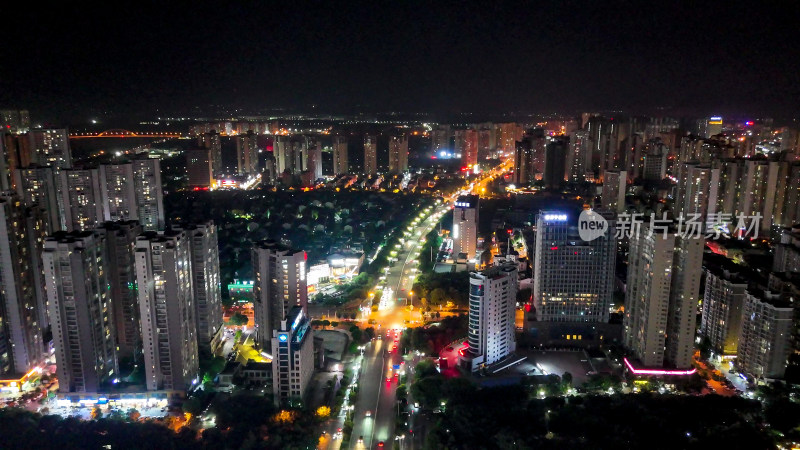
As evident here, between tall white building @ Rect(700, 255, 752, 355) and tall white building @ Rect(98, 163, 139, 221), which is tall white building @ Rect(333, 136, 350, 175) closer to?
tall white building @ Rect(98, 163, 139, 221)

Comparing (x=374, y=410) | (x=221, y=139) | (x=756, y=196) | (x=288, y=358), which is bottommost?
(x=374, y=410)

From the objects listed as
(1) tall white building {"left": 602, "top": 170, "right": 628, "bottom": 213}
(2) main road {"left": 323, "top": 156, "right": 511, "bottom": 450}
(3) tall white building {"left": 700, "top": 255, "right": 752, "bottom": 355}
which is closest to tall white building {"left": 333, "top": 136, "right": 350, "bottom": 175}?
(2) main road {"left": 323, "top": 156, "right": 511, "bottom": 450}

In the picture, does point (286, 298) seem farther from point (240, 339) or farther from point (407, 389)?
point (407, 389)

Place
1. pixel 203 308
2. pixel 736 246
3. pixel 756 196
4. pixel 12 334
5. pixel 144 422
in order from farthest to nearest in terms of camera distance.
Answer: pixel 756 196 < pixel 736 246 < pixel 203 308 < pixel 12 334 < pixel 144 422

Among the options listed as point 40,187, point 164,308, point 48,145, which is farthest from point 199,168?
point 164,308

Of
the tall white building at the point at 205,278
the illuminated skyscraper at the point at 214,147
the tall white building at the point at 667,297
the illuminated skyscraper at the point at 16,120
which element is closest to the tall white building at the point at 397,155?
the illuminated skyscraper at the point at 214,147

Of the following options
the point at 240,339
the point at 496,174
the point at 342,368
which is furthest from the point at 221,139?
the point at 342,368

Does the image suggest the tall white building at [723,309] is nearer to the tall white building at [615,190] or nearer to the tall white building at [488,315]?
the tall white building at [488,315]
